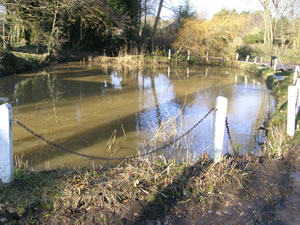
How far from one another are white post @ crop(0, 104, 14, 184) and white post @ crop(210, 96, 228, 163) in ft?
8.31

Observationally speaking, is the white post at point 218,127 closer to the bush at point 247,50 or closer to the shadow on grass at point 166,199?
the shadow on grass at point 166,199

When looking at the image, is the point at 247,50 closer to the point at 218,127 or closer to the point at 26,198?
the point at 218,127

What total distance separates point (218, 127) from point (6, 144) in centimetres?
260

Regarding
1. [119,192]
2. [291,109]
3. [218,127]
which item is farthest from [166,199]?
[291,109]

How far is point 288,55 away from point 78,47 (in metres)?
19.1

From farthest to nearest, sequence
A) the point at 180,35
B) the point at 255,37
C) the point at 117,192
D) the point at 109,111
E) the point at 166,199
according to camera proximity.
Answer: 1. the point at 255,37
2. the point at 180,35
3. the point at 109,111
4. the point at 166,199
5. the point at 117,192

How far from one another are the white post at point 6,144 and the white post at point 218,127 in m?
2.53

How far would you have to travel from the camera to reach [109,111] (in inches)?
347

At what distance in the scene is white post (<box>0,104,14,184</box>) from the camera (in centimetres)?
303

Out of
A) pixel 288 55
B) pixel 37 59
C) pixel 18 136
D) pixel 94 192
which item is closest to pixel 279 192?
pixel 94 192

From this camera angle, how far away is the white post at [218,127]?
3893 mm

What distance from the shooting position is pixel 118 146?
19.6ft

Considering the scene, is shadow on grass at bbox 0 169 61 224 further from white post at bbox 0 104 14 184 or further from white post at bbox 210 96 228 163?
white post at bbox 210 96 228 163

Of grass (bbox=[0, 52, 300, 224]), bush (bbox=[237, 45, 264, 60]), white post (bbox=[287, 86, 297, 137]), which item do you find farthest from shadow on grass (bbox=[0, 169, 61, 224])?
bush (bbox=[237, 45, 264, 60])
